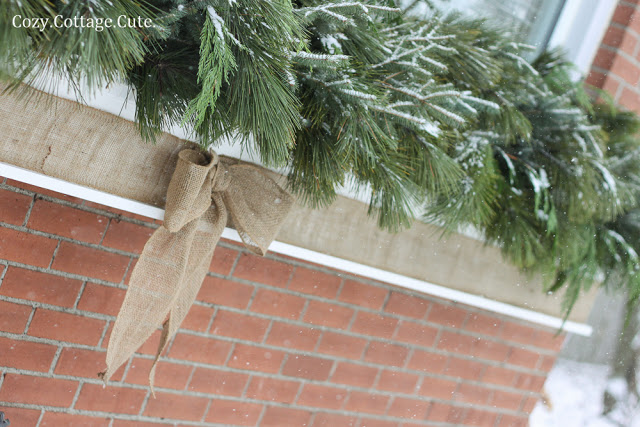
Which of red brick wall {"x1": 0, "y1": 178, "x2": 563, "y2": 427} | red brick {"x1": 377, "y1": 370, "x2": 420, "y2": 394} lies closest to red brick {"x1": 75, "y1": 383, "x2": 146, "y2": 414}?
red brick wall {"x1": 0, "y1": 178, "x2": 563, "y2": 427}

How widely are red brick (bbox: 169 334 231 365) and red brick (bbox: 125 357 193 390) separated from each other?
0.03m

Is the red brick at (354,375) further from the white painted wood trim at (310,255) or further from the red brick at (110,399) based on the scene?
the red brick at (110,399)

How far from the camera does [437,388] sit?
165cm

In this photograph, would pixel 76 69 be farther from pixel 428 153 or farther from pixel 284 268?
pixel 284 268

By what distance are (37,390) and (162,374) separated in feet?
0.85

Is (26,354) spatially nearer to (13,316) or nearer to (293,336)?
(13,316)

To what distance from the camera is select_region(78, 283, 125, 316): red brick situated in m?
1.14

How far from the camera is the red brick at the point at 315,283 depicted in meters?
1.36

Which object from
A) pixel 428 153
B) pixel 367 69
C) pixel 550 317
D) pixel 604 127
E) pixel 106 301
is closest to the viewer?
pixel 367 69

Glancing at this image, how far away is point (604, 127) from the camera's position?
1.44 metres

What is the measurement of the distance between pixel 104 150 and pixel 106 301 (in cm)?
40

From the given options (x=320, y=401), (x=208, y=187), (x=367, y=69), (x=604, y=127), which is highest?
(x=604, y=127)

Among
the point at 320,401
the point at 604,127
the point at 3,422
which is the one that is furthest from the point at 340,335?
the point at 604,127

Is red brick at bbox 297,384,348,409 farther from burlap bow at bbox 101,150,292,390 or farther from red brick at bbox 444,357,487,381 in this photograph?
burlap bow at bbox 101,150,292,390
